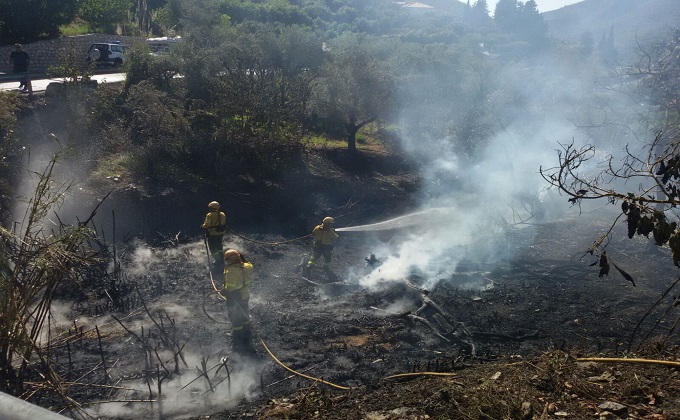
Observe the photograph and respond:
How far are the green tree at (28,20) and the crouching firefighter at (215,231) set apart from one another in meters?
19.5

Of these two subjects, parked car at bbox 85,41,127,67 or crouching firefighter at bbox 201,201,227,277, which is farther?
parked car at bbox 85,41,127,67

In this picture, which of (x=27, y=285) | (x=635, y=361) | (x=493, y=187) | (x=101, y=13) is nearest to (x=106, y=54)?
(x=101, y=13)

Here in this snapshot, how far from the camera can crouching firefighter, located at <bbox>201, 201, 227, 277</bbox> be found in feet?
35.2

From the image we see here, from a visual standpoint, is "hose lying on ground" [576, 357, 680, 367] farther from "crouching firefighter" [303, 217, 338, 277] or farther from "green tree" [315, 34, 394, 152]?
"green tree" [315, 34, 394, 152]

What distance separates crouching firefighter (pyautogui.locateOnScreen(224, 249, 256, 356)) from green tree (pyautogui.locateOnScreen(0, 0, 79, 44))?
2233 centimetres

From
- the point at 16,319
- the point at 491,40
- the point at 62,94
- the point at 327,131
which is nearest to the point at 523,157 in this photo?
the point at 327,131

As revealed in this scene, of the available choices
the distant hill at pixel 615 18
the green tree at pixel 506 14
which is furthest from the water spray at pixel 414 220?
the green tree at pixel 506 14

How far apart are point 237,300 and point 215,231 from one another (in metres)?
3.05

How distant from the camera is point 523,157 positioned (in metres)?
19.7

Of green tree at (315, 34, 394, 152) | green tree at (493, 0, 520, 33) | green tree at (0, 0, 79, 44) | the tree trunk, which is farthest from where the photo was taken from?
green tree at (493, 0, 520, 33)

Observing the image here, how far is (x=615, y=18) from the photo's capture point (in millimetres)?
53812

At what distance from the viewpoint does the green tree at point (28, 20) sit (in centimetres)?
2427

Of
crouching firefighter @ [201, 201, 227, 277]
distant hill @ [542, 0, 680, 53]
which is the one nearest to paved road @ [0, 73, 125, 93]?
crouching firefighter @ [201, 201, 227, 277]

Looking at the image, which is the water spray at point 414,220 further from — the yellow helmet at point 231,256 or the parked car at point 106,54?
the parked car at point 106,54
